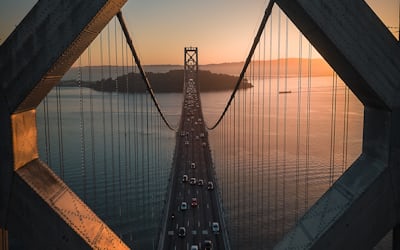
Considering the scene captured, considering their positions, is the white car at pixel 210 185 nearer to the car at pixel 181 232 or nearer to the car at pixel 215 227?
the car at pixel 215 227

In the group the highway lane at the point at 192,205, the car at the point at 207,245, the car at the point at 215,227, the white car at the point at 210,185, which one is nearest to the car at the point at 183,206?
the highway lane at the point at 192,205

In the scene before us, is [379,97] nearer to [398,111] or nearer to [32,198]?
[398,111]

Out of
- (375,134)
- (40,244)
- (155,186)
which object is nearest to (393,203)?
(375,134)

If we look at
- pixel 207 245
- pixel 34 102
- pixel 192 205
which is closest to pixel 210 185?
pixel 192 205

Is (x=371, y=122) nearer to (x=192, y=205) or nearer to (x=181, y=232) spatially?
(x=181, y=232)

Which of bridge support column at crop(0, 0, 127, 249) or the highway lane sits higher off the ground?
bridge support column at crop(0, 0, 127, 249)

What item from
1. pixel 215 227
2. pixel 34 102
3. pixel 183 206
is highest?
pixel 34 102

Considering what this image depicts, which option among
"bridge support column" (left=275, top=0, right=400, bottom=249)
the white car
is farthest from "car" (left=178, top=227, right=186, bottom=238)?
"bridge support column" (left=275, top=0, right=400, bottom=249)

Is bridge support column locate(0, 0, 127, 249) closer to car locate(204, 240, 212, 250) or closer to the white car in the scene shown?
car locate(204, 240, 212, 250)
